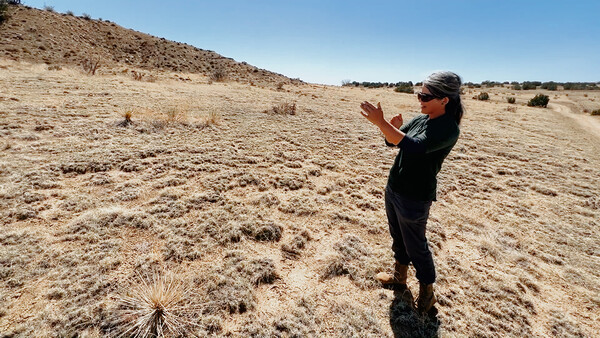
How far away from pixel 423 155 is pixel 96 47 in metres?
41.5

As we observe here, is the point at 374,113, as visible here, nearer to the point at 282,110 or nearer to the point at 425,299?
the point at 425,299

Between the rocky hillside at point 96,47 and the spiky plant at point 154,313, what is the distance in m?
26.6

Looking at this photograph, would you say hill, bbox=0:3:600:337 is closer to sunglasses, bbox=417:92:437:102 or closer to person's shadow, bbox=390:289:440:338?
person's shadow, bbox=390:289:440:338

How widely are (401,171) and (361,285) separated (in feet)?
5.44

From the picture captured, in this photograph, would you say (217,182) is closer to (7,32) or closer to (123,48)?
(7,32)

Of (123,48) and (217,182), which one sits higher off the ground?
(123,48)

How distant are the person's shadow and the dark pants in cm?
45

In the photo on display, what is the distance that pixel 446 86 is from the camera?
2.14 metres

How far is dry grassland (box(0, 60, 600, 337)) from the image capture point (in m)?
2.80

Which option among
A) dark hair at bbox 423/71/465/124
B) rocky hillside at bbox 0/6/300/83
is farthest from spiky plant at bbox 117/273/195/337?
rocky hillside at bbox 0/6/300/83

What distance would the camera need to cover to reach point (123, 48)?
34.8 metres

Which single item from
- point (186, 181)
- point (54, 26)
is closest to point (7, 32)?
point (54, 26)

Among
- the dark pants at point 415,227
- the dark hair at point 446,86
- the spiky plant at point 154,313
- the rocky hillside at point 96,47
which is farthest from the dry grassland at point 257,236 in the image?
the rocky hillside at point 96,47

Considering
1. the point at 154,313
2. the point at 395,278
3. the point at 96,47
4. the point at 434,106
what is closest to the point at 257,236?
the point at 154,313
